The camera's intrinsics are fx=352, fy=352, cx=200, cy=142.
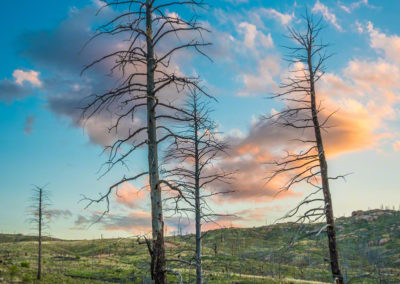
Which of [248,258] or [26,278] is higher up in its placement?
[26,278]

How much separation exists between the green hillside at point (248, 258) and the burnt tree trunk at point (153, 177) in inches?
1205

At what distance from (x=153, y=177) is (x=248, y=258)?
94.4 metres

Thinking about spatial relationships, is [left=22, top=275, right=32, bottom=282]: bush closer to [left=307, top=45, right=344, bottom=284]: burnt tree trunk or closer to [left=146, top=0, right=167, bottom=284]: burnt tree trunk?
[left=307, top=45, right=344, bottom=284]: burnt tree trunk

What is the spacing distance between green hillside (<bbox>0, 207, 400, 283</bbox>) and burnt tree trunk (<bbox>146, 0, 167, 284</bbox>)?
30595 millimetres

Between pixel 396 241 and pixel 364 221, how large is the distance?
89.8 feet

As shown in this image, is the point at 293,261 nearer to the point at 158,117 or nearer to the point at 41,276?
the point at 41,276

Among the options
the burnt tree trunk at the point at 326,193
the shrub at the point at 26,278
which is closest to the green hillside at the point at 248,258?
the shrub at the point at 26,278

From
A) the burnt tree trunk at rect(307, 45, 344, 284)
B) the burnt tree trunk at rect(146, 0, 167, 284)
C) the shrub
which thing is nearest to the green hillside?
the shrub

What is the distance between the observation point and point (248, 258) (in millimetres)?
95625

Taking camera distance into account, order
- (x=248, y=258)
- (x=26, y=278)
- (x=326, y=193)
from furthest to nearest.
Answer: (x=248, y=258), (x=26, y=278), (x=326, y=193)

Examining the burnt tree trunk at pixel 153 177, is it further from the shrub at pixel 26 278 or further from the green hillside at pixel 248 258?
the shrub at pixel 26 278

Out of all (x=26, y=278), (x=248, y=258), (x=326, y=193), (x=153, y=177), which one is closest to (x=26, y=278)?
(x=26, y=278)

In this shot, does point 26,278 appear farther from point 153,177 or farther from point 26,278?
point 153,177

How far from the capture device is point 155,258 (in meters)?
7.24
